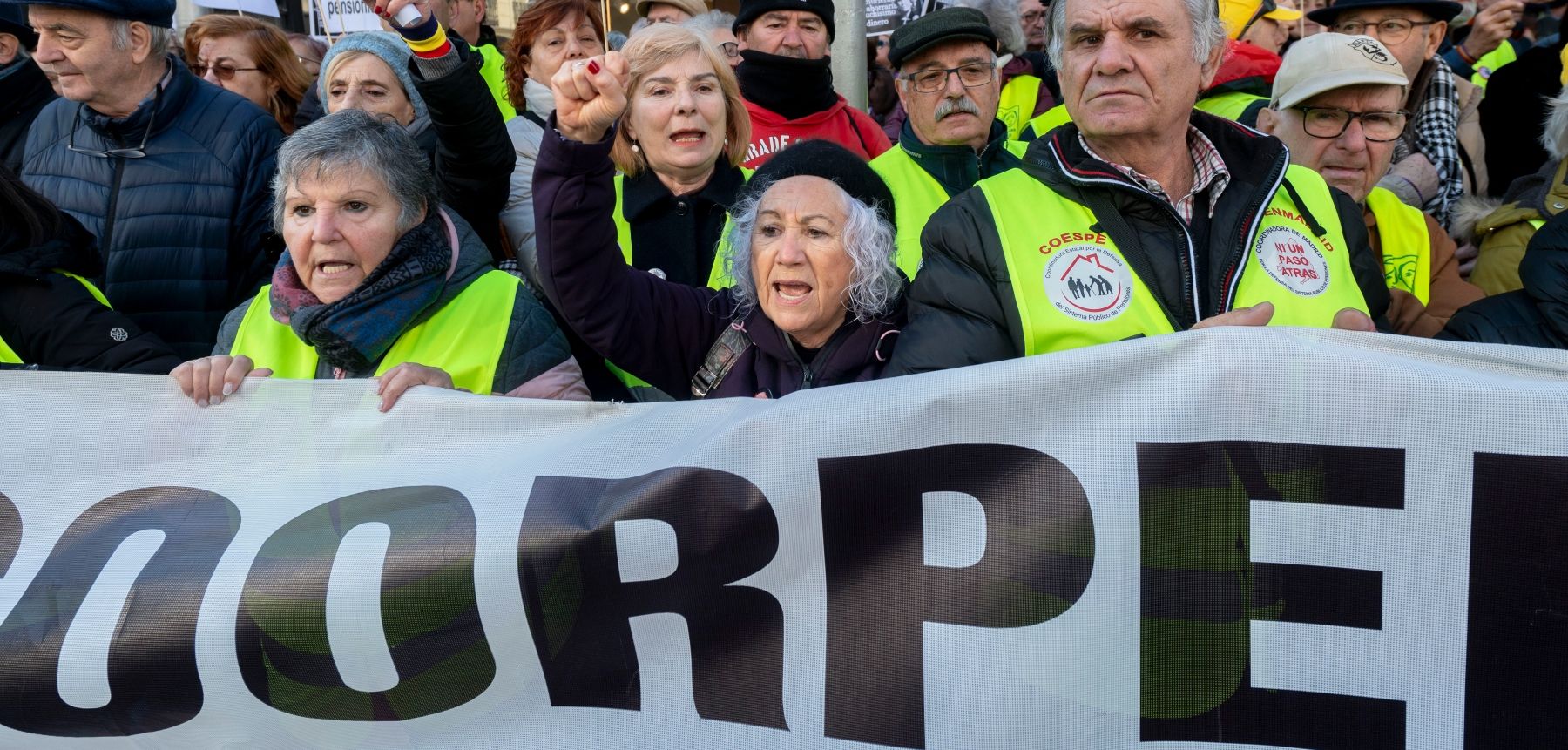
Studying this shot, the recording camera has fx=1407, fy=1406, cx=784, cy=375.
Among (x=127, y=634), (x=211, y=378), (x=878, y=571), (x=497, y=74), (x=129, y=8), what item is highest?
(x=129, y=8)

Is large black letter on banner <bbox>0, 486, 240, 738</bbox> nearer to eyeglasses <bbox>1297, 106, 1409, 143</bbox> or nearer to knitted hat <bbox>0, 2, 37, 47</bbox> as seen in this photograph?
eyeglasses <bbox>1297, 106, 1409, 143</bbox>

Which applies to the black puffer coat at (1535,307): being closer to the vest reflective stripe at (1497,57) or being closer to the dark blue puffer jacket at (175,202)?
the dark blue puffer jacket at (175,202)

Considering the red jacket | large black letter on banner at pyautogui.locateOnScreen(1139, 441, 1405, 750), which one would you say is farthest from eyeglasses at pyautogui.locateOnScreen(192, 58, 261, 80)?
large black letter on banner at pyautogui.locateOnScreen(1139, 441, 1405, 750)

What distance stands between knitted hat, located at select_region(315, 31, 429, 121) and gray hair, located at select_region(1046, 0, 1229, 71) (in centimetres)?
214

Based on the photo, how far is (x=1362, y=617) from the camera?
2352 mm

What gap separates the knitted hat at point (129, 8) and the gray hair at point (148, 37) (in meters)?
0.02

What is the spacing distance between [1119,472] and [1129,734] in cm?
44

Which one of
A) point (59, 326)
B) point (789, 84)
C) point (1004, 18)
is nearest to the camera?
point (59, 326)

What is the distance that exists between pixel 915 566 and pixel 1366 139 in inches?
80.5

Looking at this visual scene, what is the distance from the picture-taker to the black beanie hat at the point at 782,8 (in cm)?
487

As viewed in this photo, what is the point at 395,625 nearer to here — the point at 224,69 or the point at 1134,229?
the point at 1134,229

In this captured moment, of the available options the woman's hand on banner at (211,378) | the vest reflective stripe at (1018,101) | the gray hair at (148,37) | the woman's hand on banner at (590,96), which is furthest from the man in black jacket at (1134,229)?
the gray hair at (148,37)

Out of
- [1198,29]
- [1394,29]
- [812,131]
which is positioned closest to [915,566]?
[1198,29]

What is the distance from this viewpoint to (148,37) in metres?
4.27
